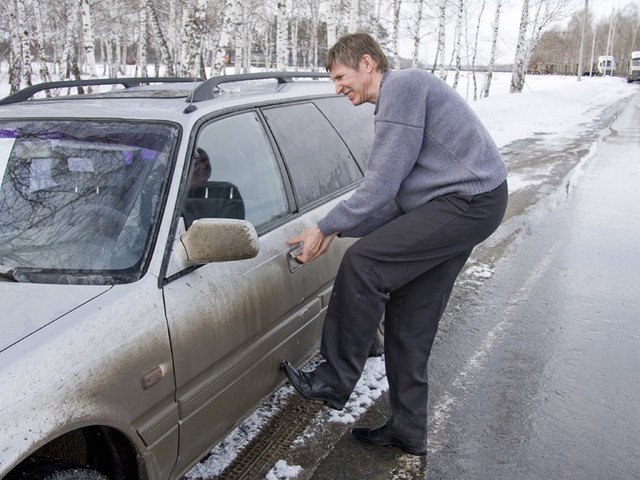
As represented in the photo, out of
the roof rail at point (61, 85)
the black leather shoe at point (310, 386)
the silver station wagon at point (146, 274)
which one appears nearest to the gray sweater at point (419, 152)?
the silver station wagon at point (146, 274)

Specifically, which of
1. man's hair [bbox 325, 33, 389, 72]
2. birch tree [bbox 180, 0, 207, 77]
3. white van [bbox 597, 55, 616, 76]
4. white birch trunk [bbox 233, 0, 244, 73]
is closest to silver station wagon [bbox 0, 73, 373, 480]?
man's hair [bbox 325, 33, 389, 72]

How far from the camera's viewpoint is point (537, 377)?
155 inches

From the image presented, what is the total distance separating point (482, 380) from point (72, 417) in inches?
106

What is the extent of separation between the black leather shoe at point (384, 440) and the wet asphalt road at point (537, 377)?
0.04 metres

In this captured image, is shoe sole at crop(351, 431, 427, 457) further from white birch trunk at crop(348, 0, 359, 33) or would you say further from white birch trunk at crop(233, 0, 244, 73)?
white birch trunk at crop(348, 0, 359, 33)

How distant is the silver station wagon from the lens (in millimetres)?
1887

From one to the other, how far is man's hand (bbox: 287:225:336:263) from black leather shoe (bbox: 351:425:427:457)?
0.97 metres

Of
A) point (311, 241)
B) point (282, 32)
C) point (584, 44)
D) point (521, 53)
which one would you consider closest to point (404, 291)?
point (311, 241)

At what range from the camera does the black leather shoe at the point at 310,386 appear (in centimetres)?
293

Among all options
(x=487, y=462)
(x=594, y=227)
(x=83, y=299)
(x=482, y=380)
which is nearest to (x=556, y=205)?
(x=594, y=227)

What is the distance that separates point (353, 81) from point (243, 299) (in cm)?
103

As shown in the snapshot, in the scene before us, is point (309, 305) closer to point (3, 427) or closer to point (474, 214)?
point (474, 214)

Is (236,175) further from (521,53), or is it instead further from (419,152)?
(521,53)

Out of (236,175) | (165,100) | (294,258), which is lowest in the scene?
(294,258)
